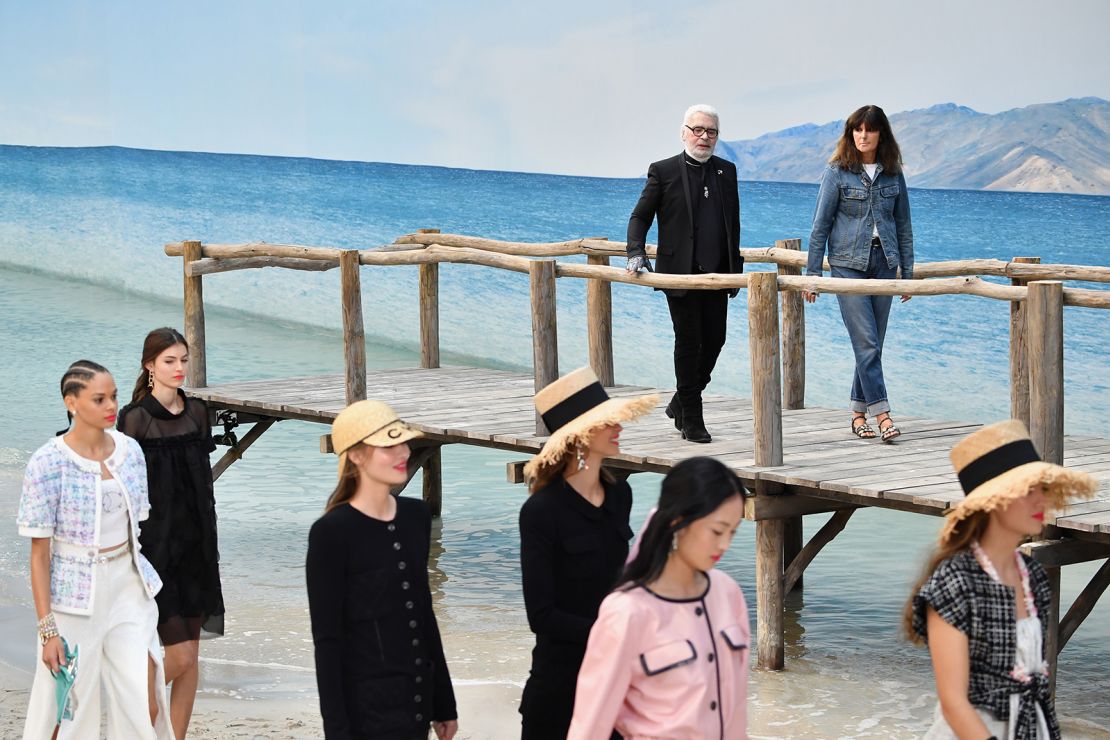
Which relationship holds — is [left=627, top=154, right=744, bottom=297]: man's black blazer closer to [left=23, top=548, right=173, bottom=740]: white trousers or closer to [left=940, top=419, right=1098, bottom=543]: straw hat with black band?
[left=23, top=548, right=173, bottom=740]: white trousers

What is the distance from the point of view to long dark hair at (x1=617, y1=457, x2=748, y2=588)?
129 inches

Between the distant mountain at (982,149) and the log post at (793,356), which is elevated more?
the distant mountain at (982,149)

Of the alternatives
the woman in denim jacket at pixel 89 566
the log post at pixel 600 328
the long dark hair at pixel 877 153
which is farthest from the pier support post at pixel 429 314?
the woman in denim jacket at pixel 89 566

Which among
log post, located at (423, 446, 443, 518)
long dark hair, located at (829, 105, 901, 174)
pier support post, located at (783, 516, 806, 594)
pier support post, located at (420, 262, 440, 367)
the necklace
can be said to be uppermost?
long dark hair, located at (829, 105, 901, 174)

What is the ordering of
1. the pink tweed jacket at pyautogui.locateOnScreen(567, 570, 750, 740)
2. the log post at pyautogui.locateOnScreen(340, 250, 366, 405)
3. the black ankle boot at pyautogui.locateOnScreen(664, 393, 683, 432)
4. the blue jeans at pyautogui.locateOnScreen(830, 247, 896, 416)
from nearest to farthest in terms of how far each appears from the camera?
the pink tweed jacket at pyautogui.locateOnScreen(567, 570, 750, 740) → the blue jeans at pyautogui.locateOnScreen(830, 247, 896, 416) → the black ankle boot at pyautogui.locateOnScreen(664, 393, 683, 432) → the log post at pyautogui.locateOnScreen(340, 250, 366, 405)

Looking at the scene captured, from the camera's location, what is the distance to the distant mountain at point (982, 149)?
37500 millimetres

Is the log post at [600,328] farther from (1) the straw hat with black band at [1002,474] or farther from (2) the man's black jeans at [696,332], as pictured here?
(1) the straw hat with black band at [1002,474]

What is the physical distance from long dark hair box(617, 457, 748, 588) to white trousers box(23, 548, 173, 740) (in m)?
2.27

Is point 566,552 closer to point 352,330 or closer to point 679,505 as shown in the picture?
point 679,505

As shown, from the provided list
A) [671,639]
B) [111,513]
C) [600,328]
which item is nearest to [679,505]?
[671,639]

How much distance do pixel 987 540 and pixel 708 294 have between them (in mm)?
4514

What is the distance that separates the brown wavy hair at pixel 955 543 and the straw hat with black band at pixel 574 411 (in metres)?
0.86

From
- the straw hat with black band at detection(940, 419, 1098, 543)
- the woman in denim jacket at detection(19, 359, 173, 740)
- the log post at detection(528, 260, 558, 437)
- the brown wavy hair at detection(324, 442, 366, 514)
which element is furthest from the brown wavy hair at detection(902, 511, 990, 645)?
the log post at detection(528, 260, 558, 437)

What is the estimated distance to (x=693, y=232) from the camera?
7.81 m
